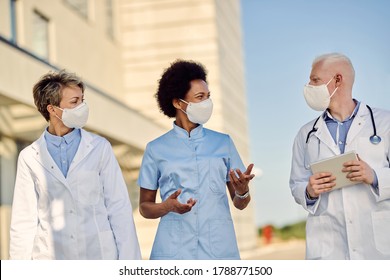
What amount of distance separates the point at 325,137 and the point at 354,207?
35cm

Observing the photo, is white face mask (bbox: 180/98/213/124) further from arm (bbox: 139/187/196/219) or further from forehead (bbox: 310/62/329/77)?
forehead (bbox: 310/62/329/77)

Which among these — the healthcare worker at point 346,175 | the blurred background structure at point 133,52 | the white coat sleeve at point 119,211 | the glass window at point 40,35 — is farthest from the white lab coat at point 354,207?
the glass window at point 40,35

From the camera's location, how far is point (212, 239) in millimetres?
3322

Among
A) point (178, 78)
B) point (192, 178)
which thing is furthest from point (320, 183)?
point (178, 78)

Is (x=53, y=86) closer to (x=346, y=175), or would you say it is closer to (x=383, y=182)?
(x=346, y=175)

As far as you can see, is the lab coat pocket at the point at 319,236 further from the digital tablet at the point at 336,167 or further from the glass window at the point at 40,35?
the glass window at the point at 40,35

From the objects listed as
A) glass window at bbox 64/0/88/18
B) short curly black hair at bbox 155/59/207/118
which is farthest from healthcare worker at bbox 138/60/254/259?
glass window at bbox 64/0/88/18

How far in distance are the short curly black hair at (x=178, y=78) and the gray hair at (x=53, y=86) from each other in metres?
0.42

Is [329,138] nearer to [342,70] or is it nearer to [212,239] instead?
[342,70]

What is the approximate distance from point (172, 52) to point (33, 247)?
864cm

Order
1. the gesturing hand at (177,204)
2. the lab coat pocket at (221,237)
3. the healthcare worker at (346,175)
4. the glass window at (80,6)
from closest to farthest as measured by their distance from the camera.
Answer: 1. the gesturing hand at (177,204)
2. the healthcare worker at (346,175)
3. the lab coat pocket at (221,237)
4. the glass window at (80,6)

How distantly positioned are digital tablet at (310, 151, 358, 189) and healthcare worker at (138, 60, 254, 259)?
13.8 inches

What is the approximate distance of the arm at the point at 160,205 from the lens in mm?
3113

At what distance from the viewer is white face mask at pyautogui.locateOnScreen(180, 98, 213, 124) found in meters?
3.37
